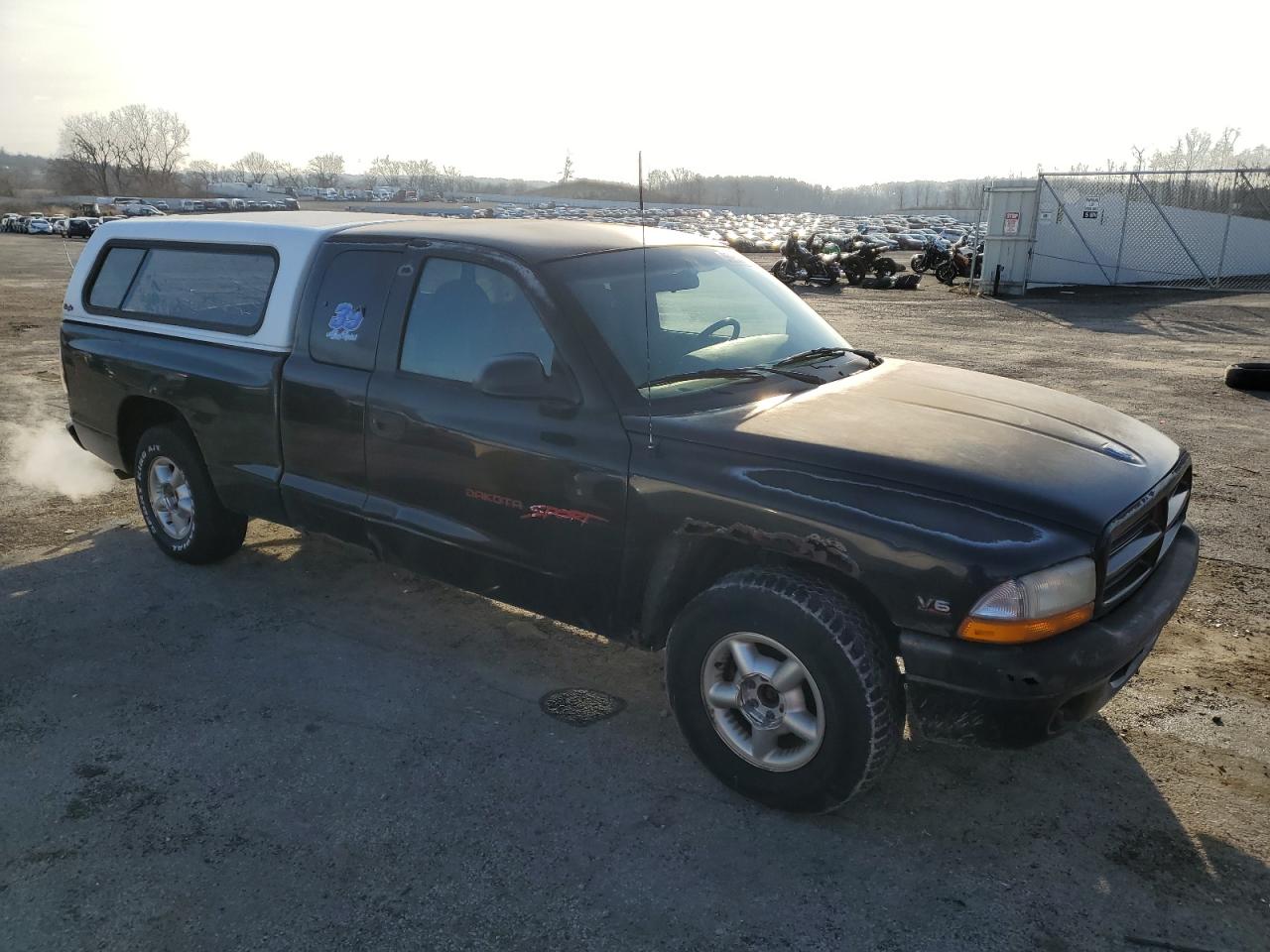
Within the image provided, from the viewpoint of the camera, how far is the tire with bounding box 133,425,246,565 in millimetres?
5004

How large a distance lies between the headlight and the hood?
0.16 meters

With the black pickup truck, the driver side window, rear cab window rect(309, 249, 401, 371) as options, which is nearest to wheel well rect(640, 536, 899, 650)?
the black pickup truck

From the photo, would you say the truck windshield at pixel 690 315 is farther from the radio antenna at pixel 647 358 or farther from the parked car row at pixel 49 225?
the parked car row at pixel 49 225

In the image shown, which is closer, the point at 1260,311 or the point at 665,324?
the point at 665,324

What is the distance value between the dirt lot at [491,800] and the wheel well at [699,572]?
59 cm

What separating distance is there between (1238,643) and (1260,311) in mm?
18151

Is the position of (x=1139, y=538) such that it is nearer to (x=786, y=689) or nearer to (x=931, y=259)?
(x=786, y=689)

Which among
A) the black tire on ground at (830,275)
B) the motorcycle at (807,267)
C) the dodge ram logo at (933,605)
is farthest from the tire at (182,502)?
the black tire on ground at (830,275)

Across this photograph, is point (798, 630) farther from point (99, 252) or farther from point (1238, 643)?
point (99, 252)

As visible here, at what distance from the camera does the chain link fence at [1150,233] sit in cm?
2214

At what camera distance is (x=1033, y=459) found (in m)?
3.05

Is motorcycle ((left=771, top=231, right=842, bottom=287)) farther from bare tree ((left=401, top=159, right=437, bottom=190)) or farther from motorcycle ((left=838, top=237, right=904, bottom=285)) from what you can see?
bare tree ((left=401, top=159, right=437, bottom=190))

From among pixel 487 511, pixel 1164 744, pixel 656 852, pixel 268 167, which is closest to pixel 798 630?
pixel 656 852

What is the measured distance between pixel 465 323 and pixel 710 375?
105 cm
